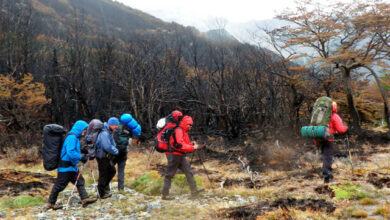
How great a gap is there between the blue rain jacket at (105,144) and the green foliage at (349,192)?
4.10 metres

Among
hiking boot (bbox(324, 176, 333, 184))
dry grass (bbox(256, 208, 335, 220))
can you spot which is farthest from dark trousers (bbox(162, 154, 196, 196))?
hiking boot (bbox(324, 176, 333, 184))

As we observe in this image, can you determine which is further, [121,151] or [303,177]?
[303,177]

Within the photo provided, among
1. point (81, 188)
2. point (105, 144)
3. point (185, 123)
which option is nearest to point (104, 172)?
point (81, 188)

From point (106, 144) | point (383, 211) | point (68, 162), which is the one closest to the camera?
point (383, 211)

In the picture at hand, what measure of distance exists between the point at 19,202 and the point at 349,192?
629cm

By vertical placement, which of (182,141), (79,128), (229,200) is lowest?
(229,200)

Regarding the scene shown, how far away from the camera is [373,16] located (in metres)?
14.2

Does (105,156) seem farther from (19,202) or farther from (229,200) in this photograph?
(229,200)

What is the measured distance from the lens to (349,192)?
454cm

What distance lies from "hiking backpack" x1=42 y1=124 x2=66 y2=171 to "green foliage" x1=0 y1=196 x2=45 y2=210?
1.35 metres

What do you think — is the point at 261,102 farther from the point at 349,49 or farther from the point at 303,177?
the point at 303,177

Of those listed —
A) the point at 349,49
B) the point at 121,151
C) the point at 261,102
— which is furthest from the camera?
the point at 261,102

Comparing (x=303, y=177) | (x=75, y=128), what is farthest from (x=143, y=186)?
(x=303, y=177)

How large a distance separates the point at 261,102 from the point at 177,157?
12340 mm
